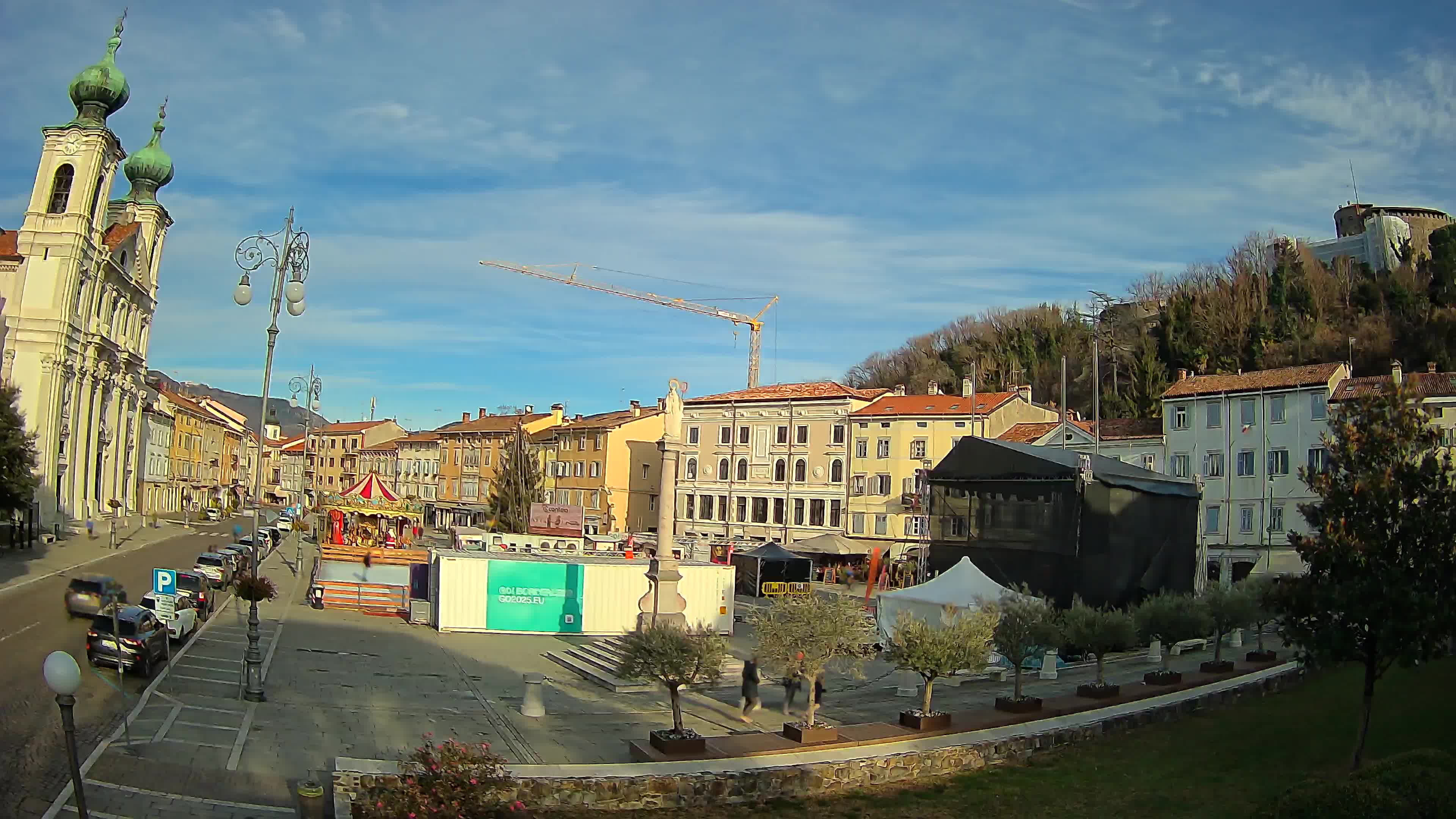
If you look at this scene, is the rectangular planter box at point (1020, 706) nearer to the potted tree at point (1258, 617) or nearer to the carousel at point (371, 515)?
the potted tree at point (1258, 617)

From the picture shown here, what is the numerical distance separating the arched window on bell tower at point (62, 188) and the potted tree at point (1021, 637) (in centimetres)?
6051

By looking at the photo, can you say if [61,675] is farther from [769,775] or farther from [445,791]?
[769,775]

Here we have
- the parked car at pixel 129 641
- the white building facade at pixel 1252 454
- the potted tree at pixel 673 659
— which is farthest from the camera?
the white building facade at pixel 1252 454

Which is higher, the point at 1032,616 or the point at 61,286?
the point at 61,286

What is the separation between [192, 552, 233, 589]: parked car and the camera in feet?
129

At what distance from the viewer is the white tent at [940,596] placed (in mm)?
26203

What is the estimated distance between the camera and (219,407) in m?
136

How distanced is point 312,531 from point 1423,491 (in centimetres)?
7427

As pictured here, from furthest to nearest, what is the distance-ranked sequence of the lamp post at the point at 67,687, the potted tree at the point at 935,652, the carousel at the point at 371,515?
the carousel at the point at 371,515
the potted tree at the point at 935,652
the lamp post at the point at 67,687

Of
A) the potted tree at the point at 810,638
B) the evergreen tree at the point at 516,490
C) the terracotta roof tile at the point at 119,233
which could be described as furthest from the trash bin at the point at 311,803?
the terracotta roof tile at the point at 119,233

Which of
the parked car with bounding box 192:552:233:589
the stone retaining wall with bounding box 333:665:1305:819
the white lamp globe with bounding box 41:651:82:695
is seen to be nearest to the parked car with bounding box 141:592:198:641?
the parked car with bounding box 192:552:233:589

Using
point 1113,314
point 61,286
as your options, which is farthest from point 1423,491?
point 1113,314

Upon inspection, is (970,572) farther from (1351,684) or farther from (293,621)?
(293,621)

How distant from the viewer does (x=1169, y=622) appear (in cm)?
2358
